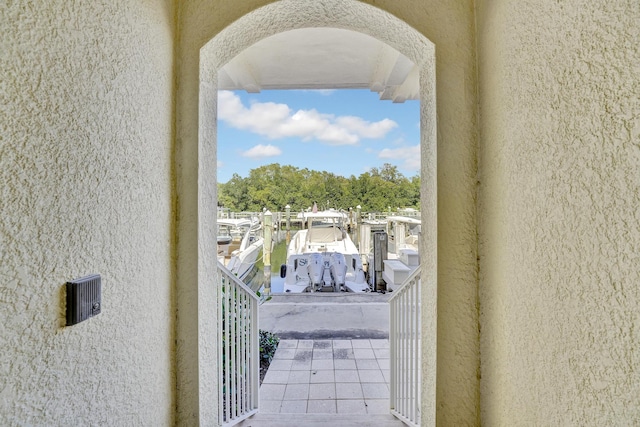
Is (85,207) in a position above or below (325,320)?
above

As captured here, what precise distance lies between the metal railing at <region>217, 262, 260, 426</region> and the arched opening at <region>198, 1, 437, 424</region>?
500 millimetres

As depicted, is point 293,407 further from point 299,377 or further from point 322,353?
point 322,353

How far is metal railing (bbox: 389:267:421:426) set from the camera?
2.30 m

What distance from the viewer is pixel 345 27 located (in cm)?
190

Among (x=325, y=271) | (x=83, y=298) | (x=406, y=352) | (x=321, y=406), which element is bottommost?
(x=325, y=271)

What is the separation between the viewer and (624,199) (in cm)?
80

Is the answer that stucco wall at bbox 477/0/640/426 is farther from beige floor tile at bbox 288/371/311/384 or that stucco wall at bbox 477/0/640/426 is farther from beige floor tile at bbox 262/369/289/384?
beige floor tile at bbox 262/369/289/384

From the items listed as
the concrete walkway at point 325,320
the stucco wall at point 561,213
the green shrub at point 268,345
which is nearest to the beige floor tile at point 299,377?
the green shrub at point 268,345

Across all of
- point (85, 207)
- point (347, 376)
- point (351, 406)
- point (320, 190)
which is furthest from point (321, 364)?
point (320, 190)

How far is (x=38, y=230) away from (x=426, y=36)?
67.9 inches

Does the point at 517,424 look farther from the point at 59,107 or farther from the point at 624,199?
the point at 59,107

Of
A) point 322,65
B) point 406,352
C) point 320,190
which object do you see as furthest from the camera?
point 320,190

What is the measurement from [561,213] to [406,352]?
177cm

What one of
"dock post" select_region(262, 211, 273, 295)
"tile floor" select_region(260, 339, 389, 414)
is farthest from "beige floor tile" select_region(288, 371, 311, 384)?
"dock post" select_region(262, 211, 273, 295)
